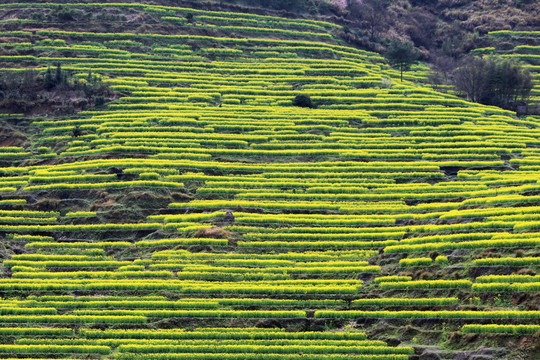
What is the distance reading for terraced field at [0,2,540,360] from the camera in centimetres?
3975

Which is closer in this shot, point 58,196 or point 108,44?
point 58,196

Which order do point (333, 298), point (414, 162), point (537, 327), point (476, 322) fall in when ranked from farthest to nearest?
point (414, 162) < point (333, 298) < point (476, 322) < point (537, 327)

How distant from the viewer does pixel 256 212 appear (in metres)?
57.8

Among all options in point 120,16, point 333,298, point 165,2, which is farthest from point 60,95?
point 333,298

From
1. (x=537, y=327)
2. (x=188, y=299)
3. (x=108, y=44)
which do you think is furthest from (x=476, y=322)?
(x=108, y=44)

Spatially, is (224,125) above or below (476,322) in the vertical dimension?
above

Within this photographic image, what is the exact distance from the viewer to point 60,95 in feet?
266

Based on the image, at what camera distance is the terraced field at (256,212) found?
39750 mm

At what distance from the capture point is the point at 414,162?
2675 inches

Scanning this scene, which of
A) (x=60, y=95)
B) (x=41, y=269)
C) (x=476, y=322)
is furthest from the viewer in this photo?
(x=60, y=95)

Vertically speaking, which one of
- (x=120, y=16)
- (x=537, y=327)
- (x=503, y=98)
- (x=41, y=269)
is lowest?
(x=41, y=269)

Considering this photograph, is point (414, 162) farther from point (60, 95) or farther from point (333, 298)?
point (60, 95)

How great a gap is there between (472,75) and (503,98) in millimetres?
5327

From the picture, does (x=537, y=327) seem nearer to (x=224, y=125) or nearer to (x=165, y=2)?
(x=224, y=125)
